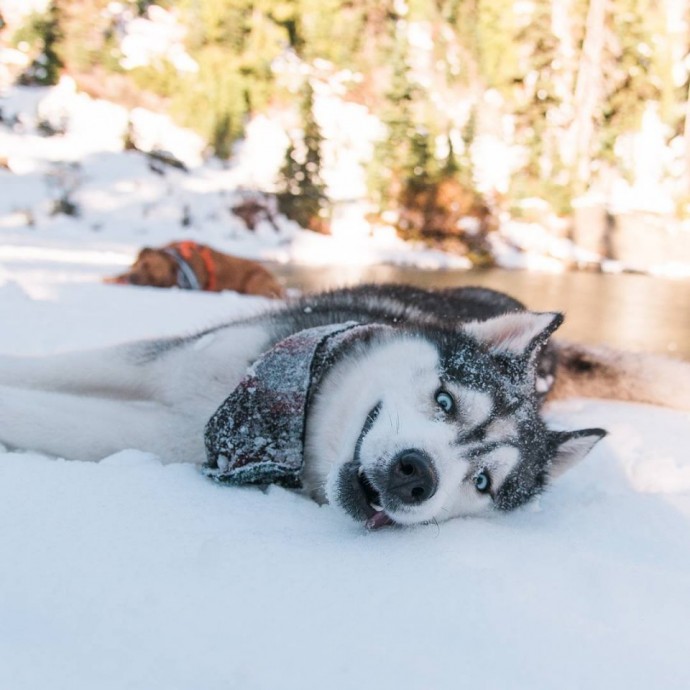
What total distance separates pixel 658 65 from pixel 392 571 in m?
29.4

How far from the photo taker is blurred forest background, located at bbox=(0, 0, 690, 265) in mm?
20484

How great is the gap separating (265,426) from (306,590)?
66cm

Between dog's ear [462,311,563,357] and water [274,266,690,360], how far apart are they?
365 cm

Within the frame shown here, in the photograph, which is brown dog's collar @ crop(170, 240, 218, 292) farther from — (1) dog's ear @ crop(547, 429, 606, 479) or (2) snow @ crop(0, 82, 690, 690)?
(1) dog's ear @ crop(547, 429, 606, 479)

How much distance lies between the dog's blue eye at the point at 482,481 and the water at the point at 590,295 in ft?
13.0

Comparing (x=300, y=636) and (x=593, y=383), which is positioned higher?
(x=300, y=636)

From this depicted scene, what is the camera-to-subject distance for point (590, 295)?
1281 cm

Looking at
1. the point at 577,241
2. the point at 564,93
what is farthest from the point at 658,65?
the point at 577,241

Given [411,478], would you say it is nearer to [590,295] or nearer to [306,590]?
[306,590]

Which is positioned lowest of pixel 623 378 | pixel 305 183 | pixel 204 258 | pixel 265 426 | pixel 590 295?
pixel 590 295

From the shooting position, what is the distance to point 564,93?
26.2 metres

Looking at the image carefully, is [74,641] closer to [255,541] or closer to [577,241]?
[255,541]

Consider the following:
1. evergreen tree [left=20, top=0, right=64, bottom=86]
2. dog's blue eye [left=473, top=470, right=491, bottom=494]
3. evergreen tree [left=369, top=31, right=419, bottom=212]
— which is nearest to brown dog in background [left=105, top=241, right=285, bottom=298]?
dog's blue eye [left=473, top=470, right=491, bottom=494]

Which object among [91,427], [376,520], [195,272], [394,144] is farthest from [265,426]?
[394,144]
